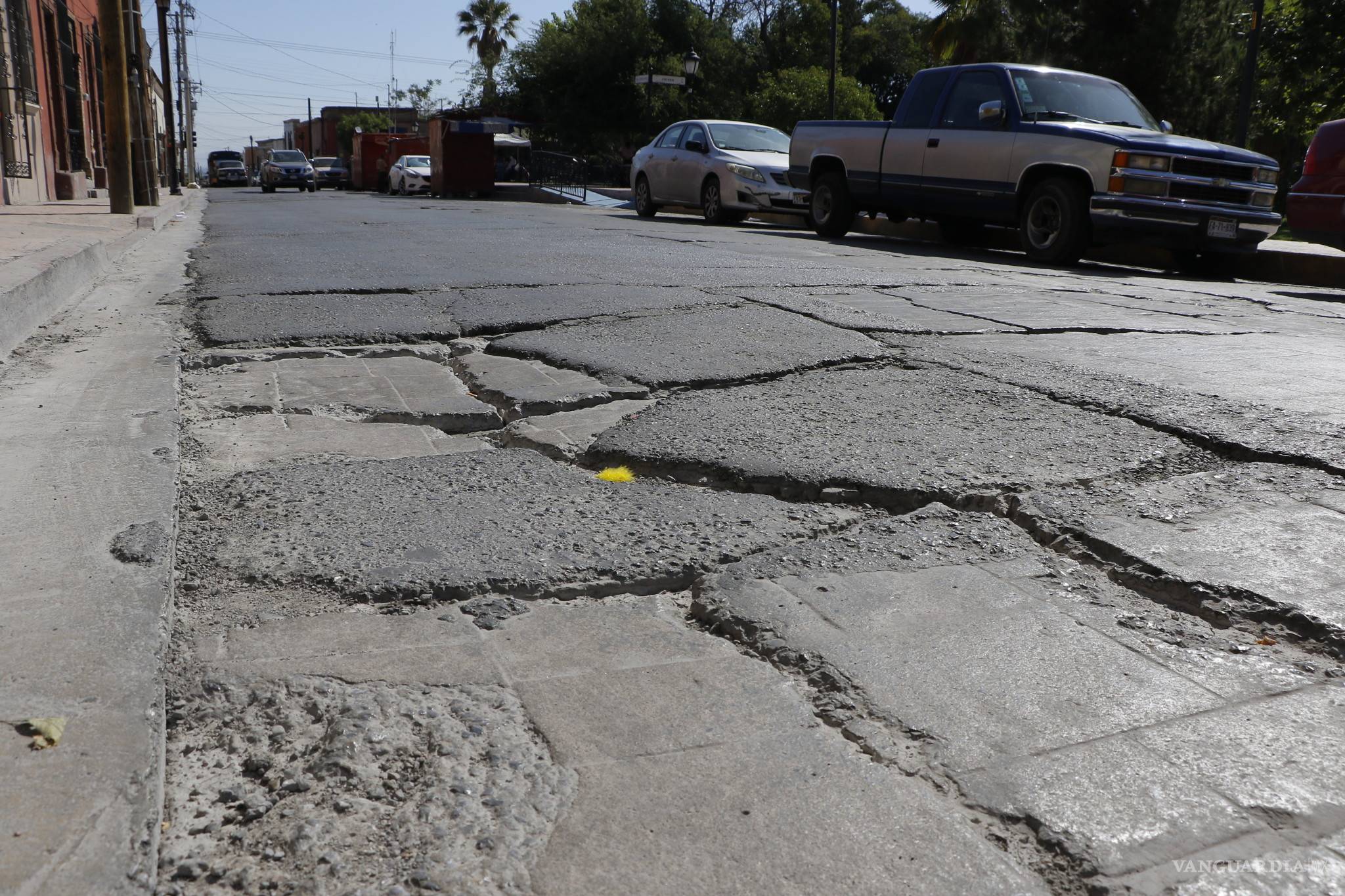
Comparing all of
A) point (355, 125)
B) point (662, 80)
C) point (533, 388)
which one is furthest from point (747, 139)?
point (355, 125)

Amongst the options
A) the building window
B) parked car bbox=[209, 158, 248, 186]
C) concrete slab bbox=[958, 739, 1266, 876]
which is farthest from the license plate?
parked car bbox=[209, 158, 248, 186]

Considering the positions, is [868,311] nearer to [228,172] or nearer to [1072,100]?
[1072,100]

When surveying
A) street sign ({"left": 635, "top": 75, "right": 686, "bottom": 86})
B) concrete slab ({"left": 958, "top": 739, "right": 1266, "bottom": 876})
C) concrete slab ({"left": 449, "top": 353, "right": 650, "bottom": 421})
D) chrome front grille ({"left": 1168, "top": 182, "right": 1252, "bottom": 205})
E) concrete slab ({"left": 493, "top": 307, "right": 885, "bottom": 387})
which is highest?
street sign ({"left": 635, "top": 75, "right": 686, "bottom": 86})

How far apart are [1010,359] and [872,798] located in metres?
3.18

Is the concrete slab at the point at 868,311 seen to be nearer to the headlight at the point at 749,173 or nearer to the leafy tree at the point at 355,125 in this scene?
the headlight at the point at 749,173

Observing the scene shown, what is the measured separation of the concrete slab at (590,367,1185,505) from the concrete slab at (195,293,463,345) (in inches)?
70.8

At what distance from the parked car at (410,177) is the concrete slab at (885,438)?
30.8 metres

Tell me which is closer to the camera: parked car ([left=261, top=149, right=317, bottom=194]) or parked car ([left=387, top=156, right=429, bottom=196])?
parked car ([left=387, top=156, right=429, bottom=196])

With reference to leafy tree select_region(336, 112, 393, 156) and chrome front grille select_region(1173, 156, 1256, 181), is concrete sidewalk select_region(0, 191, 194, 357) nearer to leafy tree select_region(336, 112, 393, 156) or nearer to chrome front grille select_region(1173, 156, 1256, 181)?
chrome front grille select_region(1173, 156, 1256, 181)

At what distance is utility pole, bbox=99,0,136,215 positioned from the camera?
1311 cm

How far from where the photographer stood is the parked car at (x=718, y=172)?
48.0 ft

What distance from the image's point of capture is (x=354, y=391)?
390cm

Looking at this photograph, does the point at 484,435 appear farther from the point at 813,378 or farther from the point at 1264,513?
the point at 1264,513

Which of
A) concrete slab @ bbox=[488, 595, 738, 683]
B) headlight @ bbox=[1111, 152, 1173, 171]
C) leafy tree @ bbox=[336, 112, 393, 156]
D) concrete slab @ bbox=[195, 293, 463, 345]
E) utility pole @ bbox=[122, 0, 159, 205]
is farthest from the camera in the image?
leafy tree @ bbox=[336, 112, 393, 156]
